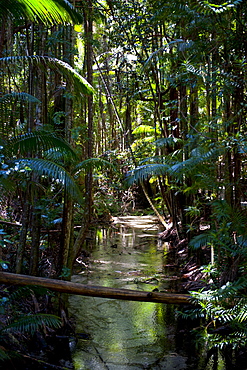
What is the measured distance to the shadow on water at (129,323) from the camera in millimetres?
4195

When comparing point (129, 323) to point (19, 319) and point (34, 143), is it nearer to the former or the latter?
point (19, 319)

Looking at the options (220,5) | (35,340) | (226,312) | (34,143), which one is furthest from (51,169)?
(226,312)

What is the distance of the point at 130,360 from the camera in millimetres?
4207

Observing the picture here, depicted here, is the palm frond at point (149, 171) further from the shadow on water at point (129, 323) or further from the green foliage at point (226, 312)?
the green foliage at point (226, 312)

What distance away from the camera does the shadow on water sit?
13.8 ft

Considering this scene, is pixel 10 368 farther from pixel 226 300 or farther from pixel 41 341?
pixel 226 300

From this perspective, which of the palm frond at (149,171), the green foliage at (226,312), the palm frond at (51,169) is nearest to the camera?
the palm frond at (51,169)

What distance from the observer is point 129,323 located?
5262 millimetres

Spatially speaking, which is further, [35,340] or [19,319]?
[35,340]

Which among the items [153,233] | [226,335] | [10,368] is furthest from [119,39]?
[10,368]

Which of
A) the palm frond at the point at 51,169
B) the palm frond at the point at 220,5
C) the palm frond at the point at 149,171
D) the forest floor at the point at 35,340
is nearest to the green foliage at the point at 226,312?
the forest floor at the point at 35,340

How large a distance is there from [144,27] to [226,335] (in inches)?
266

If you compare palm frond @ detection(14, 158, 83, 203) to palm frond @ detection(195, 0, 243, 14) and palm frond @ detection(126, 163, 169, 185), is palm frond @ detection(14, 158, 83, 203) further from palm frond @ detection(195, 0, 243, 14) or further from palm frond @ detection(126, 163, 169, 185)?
palm frond @ detection(126, 163, 169, 185)

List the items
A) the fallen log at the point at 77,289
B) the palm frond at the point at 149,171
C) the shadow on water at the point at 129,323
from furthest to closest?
1. the palm frond at the point at 149,171
2. the shadow on water at the point at 129,323
3. the fallen log at the point at 77,289
